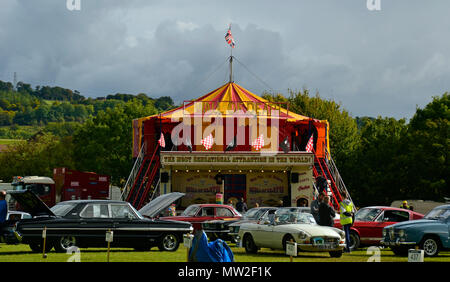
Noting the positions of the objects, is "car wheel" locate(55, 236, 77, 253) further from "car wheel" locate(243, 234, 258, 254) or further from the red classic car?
the red classic car

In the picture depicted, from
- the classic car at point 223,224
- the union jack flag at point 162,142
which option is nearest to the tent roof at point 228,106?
the union jack flag at point 162,142

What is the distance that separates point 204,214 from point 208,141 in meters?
18.1

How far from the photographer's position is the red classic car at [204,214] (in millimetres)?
25250

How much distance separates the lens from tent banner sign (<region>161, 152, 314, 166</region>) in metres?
40.6

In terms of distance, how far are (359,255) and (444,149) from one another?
30.5 metres

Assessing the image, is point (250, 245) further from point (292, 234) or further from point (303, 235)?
point (303, 235)

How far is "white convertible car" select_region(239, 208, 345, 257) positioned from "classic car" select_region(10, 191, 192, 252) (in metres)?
1.92

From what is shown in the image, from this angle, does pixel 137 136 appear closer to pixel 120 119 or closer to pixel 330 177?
pixel 330 177

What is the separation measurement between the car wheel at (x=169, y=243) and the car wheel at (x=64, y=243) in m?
2.45

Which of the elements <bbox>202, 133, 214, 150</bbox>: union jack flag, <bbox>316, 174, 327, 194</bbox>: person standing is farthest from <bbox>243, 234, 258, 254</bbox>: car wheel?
<bbox>202, 133, 214, 150</bbox>: union jack flag

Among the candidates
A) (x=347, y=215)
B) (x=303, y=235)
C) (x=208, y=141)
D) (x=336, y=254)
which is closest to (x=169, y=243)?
(x=303, y=235)

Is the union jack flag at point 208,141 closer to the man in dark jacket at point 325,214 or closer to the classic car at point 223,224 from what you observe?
the classic car at point 223,224

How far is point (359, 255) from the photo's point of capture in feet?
63.5
